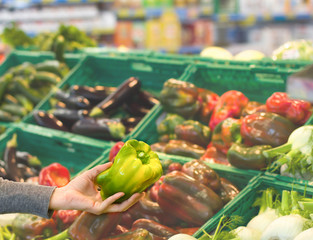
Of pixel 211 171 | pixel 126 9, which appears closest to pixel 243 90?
pixel 211 171

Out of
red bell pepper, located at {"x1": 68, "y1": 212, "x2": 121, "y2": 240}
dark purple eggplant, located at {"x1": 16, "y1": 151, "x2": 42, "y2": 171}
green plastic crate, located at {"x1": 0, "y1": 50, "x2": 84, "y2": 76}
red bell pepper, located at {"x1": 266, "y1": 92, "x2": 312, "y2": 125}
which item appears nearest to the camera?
red bell pepper, located at {"x1": 68, "y1": 212, "x2": 121, "y2": 240}

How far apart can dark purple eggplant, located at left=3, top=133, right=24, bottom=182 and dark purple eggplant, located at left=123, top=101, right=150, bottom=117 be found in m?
0.80

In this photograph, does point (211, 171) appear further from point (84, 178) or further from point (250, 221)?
point (84, 178)

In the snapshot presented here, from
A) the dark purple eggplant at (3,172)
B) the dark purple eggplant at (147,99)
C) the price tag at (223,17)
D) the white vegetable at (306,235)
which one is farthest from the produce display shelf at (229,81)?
the price tag at (223,17)

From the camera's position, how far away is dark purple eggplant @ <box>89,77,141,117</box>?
298 cm

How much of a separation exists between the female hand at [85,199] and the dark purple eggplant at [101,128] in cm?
110

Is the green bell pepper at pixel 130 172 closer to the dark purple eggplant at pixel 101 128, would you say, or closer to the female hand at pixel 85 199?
the female hand at pixel 85 199

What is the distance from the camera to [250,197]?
1.82 metres

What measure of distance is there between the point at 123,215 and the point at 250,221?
535 millimetres

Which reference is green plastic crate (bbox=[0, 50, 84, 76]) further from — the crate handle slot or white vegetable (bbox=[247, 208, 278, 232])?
white vegetable (bbox=[247, 208, 278, 232])

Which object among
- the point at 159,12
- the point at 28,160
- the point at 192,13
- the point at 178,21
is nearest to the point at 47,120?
the point at 28,160

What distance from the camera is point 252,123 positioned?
2051mm

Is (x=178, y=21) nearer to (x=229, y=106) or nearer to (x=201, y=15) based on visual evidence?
(x=201, y=15)

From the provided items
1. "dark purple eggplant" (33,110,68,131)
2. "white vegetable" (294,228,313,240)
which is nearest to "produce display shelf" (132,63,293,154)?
"dark purple eggplant" (33,110,68,131)
